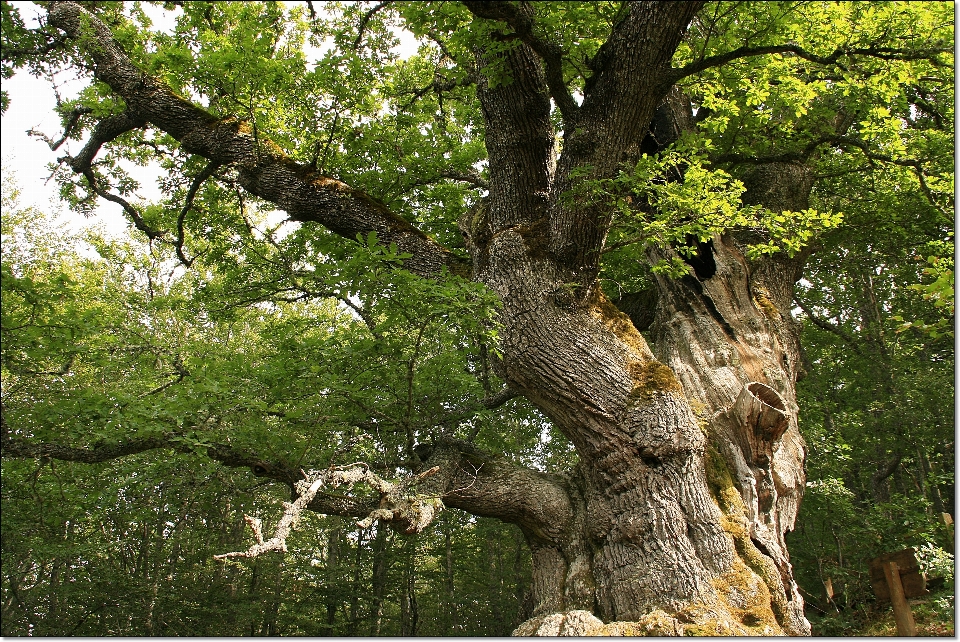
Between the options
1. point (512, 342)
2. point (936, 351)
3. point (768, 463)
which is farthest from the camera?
point (936, 351)

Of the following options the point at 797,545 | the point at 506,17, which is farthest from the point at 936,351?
the point at 506,17

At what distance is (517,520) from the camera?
5.32 metres

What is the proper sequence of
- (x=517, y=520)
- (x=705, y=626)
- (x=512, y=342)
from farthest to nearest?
1. (x=517, y=520)
2. (x=512, y=342)
3. (x=705, y=626)

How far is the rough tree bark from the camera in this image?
156 inches

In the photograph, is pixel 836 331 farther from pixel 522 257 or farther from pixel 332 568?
pixel 332 568

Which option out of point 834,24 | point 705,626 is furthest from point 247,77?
point 705,626

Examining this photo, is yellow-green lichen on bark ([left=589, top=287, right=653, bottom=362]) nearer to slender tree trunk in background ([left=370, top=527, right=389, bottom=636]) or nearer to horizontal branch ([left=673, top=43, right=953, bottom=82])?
horizontal branch ([left=673, top=43, right=953, bottom=82])

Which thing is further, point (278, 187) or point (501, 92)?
point (278, 187)

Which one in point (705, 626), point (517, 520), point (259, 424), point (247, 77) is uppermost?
point (247, 77)

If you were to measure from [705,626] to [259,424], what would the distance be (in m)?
3.75

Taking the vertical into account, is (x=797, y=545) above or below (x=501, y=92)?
below

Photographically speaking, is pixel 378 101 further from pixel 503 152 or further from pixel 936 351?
pixel 936 351

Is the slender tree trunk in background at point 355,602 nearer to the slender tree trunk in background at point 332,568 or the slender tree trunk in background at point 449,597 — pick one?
the slender tree trunk in background at point 332,568

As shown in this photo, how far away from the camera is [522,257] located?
481 cm
